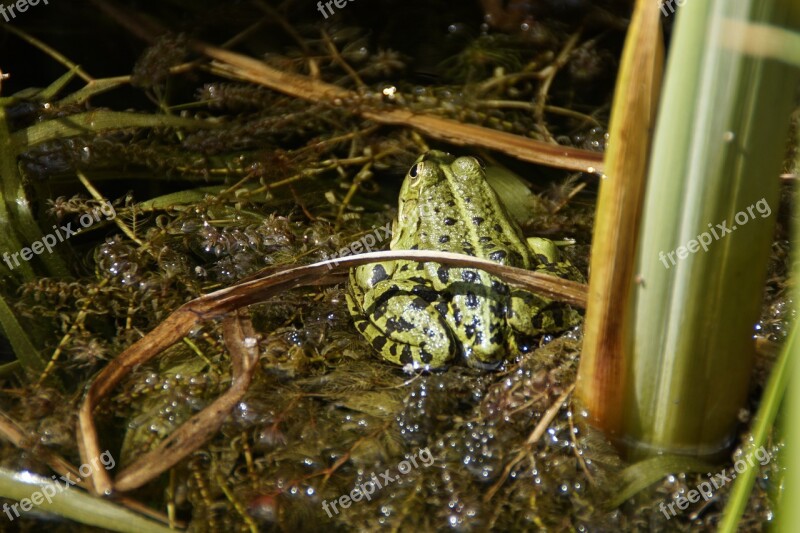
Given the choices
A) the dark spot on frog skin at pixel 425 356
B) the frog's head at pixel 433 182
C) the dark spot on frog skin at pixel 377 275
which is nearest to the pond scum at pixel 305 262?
the dark spot on frog skin at pixel 425 356

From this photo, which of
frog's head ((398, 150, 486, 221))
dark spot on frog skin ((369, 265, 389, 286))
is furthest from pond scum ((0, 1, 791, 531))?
frog's head ((398, 150, 486, 221))

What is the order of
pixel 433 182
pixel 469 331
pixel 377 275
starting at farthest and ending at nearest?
pixel 433 182
pixel 377 275
pixel 469 331

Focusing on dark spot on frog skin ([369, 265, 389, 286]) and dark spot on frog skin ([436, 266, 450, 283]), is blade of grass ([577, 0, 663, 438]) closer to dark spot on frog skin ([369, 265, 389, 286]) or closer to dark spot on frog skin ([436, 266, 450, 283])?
dark spot on frog skin ([436, 266, 450, 283])

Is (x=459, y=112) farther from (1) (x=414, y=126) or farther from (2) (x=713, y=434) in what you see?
(2) (x=713, y=434)

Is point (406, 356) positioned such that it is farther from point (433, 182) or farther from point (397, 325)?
point (433, 182)

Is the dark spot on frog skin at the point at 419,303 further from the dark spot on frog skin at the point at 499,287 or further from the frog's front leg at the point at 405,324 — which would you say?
the dark spot on frog skin at the point at 499,287

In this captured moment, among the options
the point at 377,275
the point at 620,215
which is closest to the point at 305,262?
the point at 377,275

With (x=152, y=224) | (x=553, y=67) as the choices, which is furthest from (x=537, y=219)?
(x=152, y=224)
